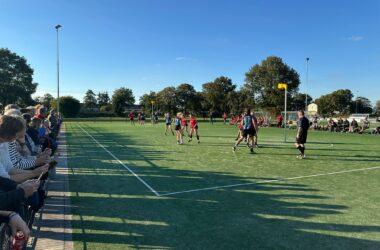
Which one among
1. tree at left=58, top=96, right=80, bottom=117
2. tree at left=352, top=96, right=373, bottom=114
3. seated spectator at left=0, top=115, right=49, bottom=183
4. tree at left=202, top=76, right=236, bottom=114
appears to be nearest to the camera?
seated spectator at left=0, top=115, right=49, bottom=183

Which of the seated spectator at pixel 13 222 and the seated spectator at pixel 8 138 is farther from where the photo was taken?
the seated spectator at pixel 8 138

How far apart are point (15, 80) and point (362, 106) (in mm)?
121532

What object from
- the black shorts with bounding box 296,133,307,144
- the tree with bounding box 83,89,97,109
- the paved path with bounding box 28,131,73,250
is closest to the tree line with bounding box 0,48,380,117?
the tree with bounding box 83,89,97,109

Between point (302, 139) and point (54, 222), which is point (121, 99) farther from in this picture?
point (54, 222)

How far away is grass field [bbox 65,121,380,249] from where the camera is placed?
5438 mm

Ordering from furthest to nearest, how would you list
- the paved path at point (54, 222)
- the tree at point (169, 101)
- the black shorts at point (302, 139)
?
the tree at point (169, 101), the black shorts at point (302, 139), the paved path at point (54, 222)

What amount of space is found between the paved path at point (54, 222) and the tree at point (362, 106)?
139309mm

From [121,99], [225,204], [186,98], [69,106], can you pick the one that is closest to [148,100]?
[121,99]

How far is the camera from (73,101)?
77562 mm

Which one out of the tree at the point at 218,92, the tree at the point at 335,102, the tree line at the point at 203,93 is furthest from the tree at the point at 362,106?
the tree at the point at 218,92

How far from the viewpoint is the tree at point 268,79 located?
74.0 metres

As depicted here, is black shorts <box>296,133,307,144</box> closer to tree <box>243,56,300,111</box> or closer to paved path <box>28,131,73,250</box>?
paved path <box>28,131,73,250</box>

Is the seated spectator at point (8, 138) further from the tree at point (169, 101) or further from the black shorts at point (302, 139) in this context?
the tree at point (169, 101)

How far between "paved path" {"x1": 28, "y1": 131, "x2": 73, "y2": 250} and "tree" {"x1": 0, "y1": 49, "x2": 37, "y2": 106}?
68.8m
